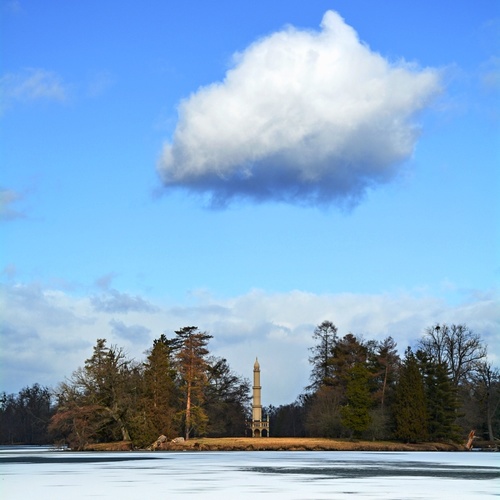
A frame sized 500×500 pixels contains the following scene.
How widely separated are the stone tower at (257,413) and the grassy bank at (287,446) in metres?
17.1

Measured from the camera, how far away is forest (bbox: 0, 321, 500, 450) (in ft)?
224

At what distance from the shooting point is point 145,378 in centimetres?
7050

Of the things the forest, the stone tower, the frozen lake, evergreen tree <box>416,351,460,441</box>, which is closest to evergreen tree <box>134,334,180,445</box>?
the forest

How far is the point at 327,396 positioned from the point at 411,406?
10.2 metres

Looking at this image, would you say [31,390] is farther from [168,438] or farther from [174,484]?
[174,484]

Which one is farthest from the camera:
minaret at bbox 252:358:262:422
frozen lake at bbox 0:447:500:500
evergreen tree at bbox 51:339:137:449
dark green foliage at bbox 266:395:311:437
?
dark green foliage at bbox 266:395:311:437

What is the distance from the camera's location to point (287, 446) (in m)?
68.9

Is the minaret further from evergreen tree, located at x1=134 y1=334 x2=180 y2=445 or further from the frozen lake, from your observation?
the frozen lake

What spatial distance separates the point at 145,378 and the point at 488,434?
126ft

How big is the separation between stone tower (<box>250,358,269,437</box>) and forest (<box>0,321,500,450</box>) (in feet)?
13.0

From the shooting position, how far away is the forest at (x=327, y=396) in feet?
224

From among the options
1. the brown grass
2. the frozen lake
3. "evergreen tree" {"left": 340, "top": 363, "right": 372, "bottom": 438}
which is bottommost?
the frozen lake

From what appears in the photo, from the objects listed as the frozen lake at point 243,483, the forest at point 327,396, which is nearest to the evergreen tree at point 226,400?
the forest at point 327,396

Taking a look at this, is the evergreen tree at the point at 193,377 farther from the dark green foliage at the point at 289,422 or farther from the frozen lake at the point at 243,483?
the frozen lake at the point at 243,483
